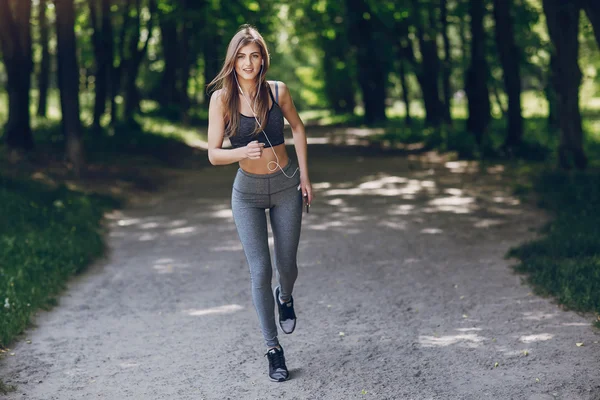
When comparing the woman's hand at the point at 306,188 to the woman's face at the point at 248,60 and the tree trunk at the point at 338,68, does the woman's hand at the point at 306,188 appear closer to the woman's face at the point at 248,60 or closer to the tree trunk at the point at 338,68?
the woman's face at the point at 248,60

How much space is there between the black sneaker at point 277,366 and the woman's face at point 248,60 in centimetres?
170

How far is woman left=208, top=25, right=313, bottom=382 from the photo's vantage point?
16.1ft

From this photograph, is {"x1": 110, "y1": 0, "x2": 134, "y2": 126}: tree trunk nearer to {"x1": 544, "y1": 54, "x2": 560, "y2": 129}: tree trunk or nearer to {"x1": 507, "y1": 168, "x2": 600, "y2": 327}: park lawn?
{"x1": 544, "y1": 54, "x2": 560, "y2": 129}: tree trunk

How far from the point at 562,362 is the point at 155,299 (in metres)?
3.82

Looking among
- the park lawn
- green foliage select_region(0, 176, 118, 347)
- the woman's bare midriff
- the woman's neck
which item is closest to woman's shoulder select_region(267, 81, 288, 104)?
the woman's neck

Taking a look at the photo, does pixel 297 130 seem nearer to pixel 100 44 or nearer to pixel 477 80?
pixel 477 80

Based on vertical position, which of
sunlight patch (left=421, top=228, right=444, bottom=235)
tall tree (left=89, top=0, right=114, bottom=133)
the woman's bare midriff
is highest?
tall tree (left=89, top=0, right=114, bottom=133)

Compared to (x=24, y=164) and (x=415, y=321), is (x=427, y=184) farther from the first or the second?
(x=415, y=321)

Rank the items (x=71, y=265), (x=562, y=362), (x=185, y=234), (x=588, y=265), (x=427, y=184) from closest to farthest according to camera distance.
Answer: (x=562, y=362)
(x=588, y=265)
(x=71, y=265)
(x=185, y=234)
(x=427, y=184)

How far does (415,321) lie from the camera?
6.47 m

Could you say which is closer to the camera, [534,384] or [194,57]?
[534,384]

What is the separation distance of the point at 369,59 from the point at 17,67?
719 inches

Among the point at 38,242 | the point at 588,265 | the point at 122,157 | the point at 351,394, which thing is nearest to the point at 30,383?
the point at 351,394

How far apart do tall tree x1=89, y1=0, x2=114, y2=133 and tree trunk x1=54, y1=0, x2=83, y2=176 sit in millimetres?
7906
